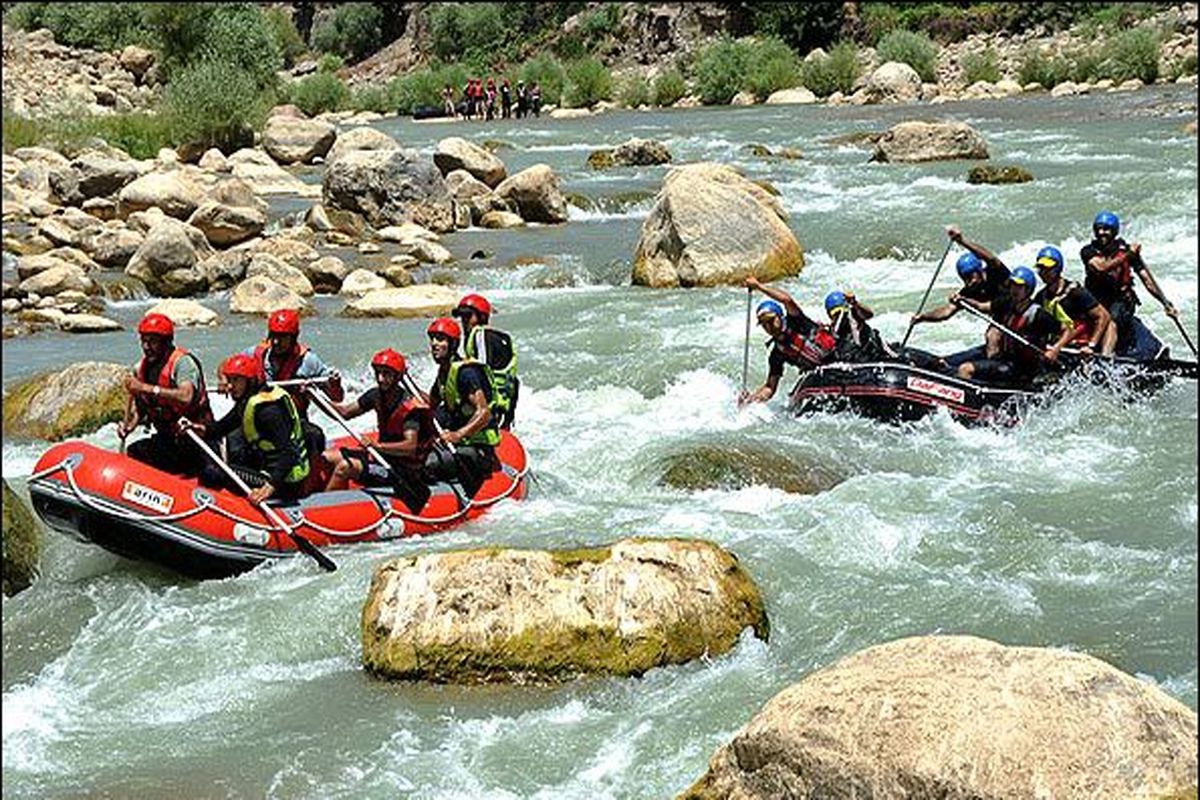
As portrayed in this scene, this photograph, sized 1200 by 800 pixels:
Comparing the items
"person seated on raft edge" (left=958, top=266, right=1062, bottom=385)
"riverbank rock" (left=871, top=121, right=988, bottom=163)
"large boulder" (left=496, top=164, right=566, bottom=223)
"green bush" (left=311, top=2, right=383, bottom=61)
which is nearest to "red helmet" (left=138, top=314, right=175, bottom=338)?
"person seated on raft edge" (left=958, top=266, right=1062, bottom=385)

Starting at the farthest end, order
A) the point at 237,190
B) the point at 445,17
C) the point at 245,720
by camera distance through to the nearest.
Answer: the point at 445,17, the point at 237,190, the point at 245,720

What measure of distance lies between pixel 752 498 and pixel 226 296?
8.52 metres

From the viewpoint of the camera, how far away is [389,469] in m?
8.16

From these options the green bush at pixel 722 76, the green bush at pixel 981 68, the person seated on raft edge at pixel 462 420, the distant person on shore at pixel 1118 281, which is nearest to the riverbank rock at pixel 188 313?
the person seated on raft edge at pixel 462 420

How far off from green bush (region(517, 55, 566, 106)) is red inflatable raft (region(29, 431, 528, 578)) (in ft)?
117

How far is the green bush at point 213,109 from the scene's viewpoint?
26.0 m

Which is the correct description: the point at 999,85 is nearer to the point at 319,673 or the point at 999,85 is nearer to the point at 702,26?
the point at 702,26

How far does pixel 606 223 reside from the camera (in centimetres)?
1944

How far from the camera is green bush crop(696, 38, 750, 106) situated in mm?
39000

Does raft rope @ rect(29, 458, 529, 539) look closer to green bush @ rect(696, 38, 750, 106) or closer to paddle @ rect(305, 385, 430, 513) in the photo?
paddle @ rect(305, 385, 430, 513)

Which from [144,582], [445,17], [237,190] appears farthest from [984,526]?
[445,17]

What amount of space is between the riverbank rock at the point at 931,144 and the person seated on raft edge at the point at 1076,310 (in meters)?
12.7

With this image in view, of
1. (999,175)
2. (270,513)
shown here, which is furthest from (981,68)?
(270,513)

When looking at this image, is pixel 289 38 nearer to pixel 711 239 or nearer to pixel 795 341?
pixel 711 239
